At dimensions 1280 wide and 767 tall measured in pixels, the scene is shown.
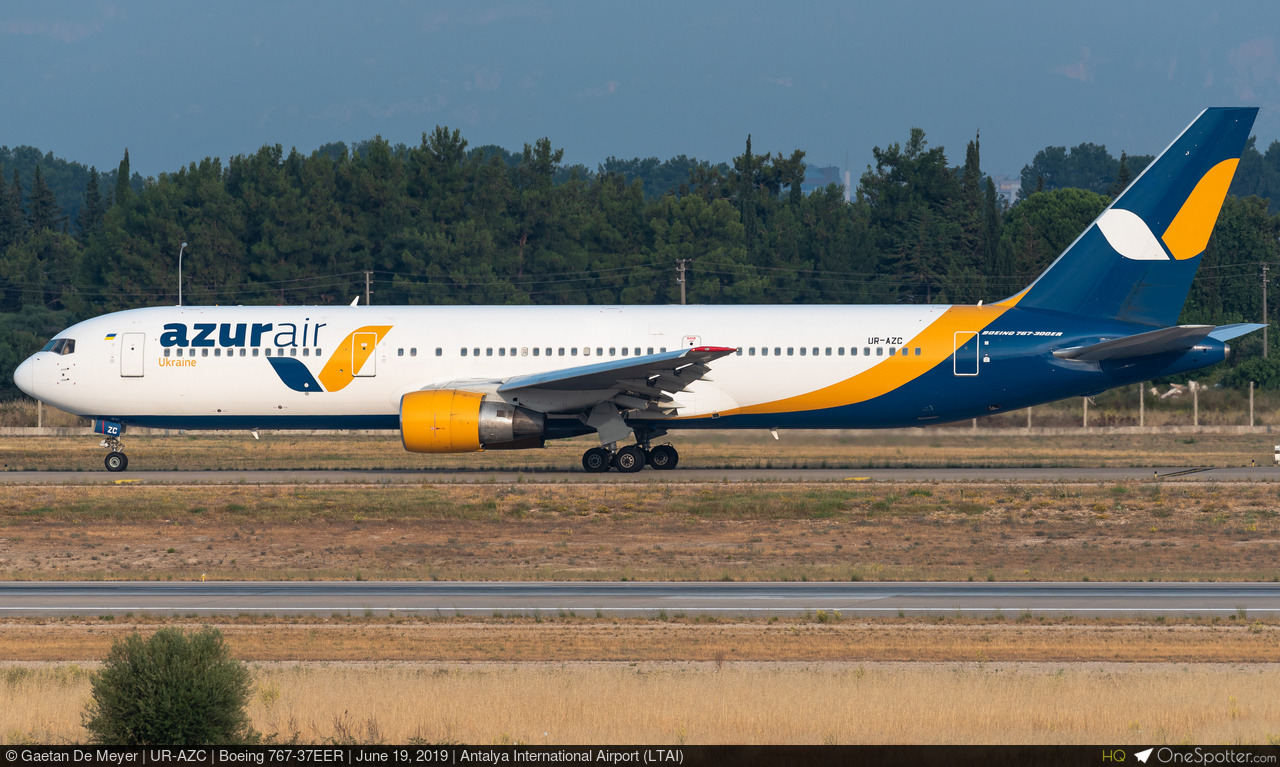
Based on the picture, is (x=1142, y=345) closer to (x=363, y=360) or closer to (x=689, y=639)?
(x=363, y=360)

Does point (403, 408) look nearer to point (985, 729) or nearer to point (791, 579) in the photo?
point (791, 579)

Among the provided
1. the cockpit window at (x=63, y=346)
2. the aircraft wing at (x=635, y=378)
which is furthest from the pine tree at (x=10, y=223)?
the aircraft wing at (x=635, y=378)

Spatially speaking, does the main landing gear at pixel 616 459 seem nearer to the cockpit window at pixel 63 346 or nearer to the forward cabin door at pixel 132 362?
the forward cabin door at pixel 132 362

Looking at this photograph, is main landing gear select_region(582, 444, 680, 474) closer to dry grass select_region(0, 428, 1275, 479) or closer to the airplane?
the airplane

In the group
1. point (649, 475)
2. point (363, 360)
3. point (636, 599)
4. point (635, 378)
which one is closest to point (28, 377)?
point (363, 360)

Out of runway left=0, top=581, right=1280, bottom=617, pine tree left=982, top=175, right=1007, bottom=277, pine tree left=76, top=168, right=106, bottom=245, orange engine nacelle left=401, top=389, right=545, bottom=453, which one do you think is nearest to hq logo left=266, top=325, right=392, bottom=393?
orange engine nacelle left=401, top=389, right=545, bottom=453

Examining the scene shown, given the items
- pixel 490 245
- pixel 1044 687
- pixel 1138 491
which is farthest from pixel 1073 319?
pixel 490 245

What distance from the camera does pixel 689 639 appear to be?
14.8 metres

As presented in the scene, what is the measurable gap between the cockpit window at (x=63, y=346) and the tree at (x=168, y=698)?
83.1 ft

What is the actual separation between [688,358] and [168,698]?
19.8 metres

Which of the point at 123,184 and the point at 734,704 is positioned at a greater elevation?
the point at 123,184

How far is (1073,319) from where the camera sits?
101ft

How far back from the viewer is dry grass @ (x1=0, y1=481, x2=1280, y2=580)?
2066 centimetres

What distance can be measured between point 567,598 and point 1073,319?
17.7m
